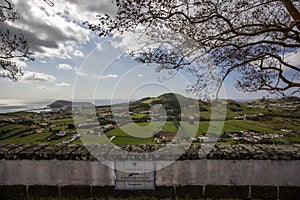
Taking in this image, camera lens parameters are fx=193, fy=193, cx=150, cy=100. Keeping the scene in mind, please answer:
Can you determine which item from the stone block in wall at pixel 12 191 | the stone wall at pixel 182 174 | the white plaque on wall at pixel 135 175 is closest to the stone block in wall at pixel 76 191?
the stone wall at pixel 182 174

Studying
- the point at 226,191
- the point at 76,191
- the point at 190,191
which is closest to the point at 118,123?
the point at 76,191

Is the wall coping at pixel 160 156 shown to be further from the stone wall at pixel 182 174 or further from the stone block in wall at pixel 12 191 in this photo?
the stone block in wall at pixel 12 191

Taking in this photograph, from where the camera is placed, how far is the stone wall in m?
3.03

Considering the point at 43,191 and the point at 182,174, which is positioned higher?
the point at 182,174

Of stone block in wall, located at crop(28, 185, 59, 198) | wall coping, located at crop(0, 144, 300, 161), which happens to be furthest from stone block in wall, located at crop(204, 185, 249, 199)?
stone block in wall, located at crop(28, 185, 59, 198)

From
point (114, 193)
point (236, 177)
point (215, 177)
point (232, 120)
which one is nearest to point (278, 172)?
point (236, 177)

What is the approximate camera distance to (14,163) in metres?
3.07

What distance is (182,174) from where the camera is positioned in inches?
120

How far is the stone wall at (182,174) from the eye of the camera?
303 cm

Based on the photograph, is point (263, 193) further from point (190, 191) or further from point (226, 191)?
point (190, 191)

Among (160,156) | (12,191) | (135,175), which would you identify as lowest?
(12,191)

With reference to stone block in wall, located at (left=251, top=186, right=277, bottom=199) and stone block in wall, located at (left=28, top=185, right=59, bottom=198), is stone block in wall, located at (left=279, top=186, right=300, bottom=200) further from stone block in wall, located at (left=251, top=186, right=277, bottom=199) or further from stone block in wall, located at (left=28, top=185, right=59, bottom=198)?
stone block in wall, located at (left=28, top=185, right=59, bottom=198)

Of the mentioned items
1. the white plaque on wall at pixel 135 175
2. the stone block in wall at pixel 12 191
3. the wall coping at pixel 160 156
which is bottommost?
the stone block in wall at pixel 12 191

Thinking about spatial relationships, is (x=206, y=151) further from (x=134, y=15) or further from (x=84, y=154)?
(x=134, y=15)
